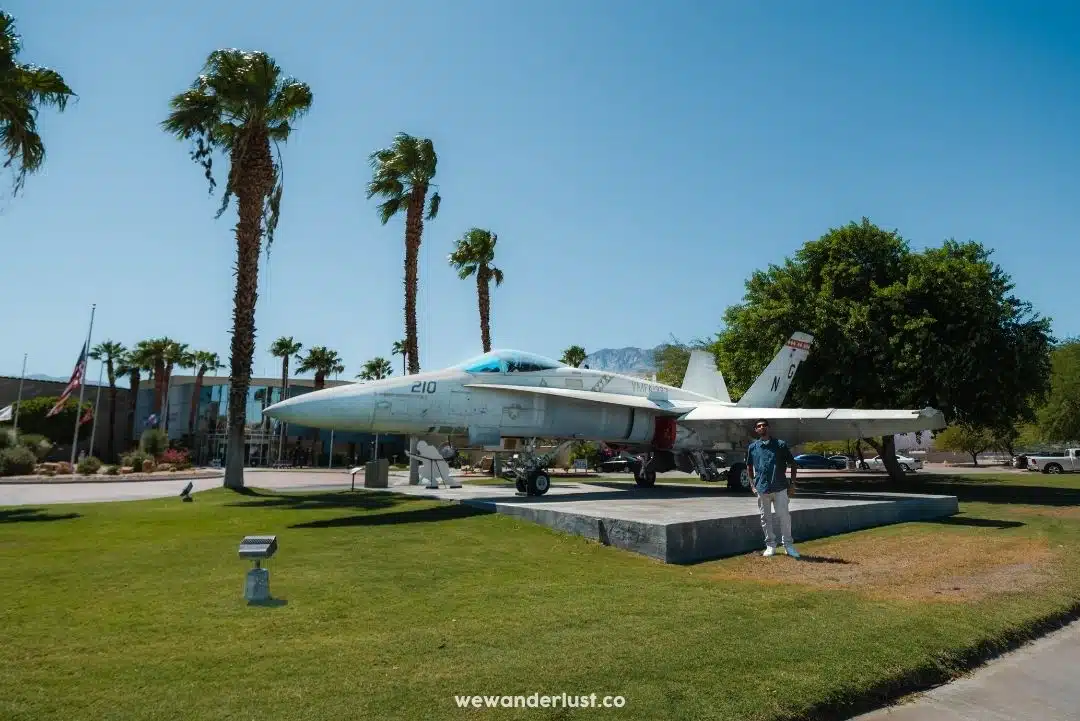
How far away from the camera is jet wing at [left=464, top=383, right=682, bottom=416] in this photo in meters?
15.7

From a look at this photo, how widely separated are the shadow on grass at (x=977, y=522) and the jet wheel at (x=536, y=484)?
848 centimetres

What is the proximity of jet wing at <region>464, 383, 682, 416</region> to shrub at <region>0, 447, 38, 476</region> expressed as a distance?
116 feet

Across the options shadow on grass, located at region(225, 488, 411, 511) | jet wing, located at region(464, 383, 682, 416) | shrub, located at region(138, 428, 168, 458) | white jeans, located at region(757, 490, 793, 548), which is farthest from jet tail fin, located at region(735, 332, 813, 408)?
shrub, located at region(138, 428, 168, 458)

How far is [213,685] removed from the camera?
13.9 ft

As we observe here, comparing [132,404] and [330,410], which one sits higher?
[132,404]

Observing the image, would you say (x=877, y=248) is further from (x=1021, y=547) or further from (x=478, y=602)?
(x=478, y=602)

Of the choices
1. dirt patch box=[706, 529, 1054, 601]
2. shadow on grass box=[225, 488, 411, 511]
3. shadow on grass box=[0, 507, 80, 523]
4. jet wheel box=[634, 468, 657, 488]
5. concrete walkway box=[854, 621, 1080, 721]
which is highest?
jet wheel box=[634, 468, 657, 488]

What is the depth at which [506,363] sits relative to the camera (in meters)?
16.3

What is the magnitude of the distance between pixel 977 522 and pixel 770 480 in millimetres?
8333

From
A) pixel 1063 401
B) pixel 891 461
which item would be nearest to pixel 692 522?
pixel 891 461

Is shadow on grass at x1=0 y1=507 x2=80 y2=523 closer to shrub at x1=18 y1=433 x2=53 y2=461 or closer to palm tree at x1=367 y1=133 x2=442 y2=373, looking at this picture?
palm tree at x1=367 y1=133 x2=442 y2=373

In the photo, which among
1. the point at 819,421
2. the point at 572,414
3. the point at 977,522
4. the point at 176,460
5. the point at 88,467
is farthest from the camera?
the point at 176,460

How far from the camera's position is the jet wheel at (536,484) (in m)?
15.7

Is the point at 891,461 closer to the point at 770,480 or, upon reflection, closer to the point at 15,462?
the point at 770,480
